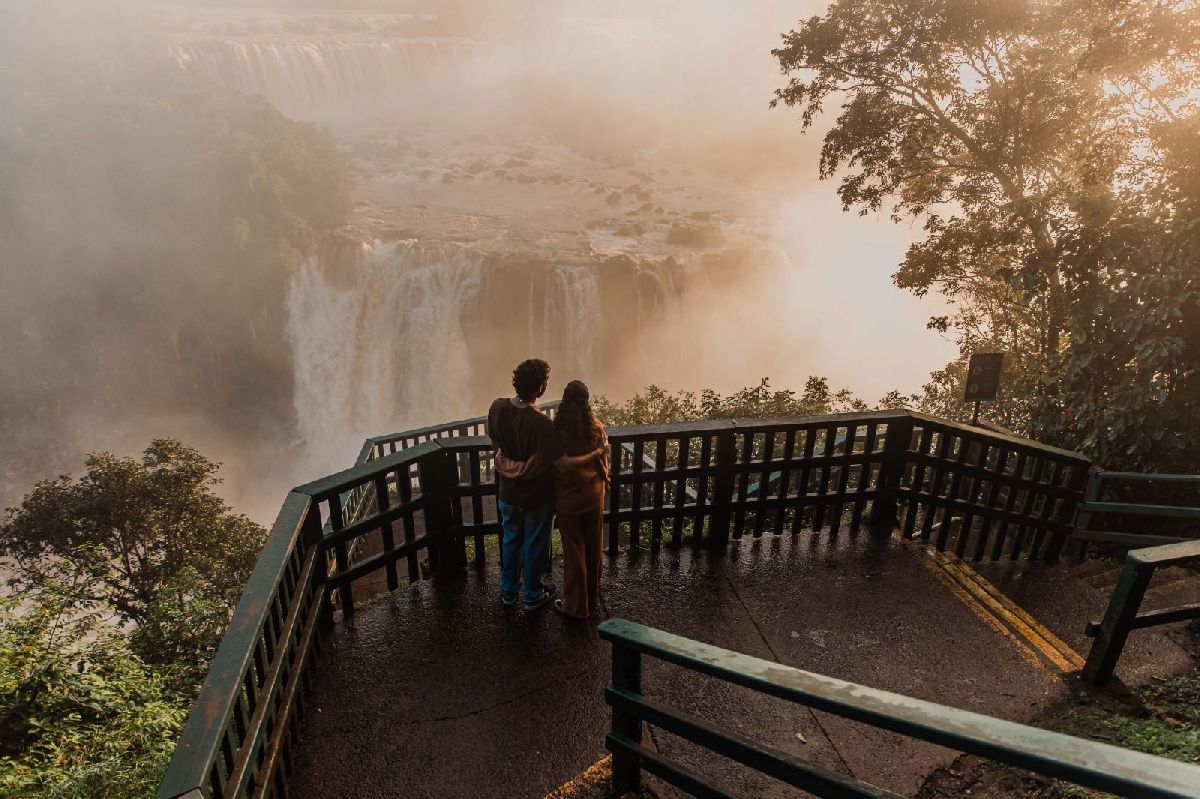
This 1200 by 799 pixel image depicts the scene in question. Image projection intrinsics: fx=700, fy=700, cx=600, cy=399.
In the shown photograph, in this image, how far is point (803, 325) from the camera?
46.7 meters

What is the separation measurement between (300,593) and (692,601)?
2.45 m

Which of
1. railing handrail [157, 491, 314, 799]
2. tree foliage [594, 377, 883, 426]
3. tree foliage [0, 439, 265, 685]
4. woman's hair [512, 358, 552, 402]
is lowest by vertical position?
tree foliage [0, 439, 265, 685]

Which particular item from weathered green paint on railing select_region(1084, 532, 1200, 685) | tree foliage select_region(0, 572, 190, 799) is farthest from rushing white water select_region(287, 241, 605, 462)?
weathered green paint on railing select_region(1084, 532, 1200, 685)

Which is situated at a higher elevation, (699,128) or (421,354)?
(699,128)

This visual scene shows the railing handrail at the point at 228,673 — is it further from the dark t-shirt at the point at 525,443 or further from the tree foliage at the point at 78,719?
the tree foliage at the point at 78,719

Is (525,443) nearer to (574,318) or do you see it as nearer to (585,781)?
(585,781)

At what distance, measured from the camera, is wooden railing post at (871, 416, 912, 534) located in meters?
5.43

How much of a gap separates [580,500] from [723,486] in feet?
4.78

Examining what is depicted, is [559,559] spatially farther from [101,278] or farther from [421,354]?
[101,278]

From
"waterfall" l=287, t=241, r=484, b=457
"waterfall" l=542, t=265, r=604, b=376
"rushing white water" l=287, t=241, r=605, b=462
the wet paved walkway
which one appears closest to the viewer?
the wet paved walkway

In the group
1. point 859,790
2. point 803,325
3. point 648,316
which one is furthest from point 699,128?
point 859,790

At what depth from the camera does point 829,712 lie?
1979 mm

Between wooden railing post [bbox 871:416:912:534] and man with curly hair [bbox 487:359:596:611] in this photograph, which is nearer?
man with curly hair [bbox 487:359:596:611]

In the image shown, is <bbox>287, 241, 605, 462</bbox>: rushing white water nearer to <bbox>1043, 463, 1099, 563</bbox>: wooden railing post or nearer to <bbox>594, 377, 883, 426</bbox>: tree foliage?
<bbox>594, 377, 883, 426</bbox>: tree foliage
